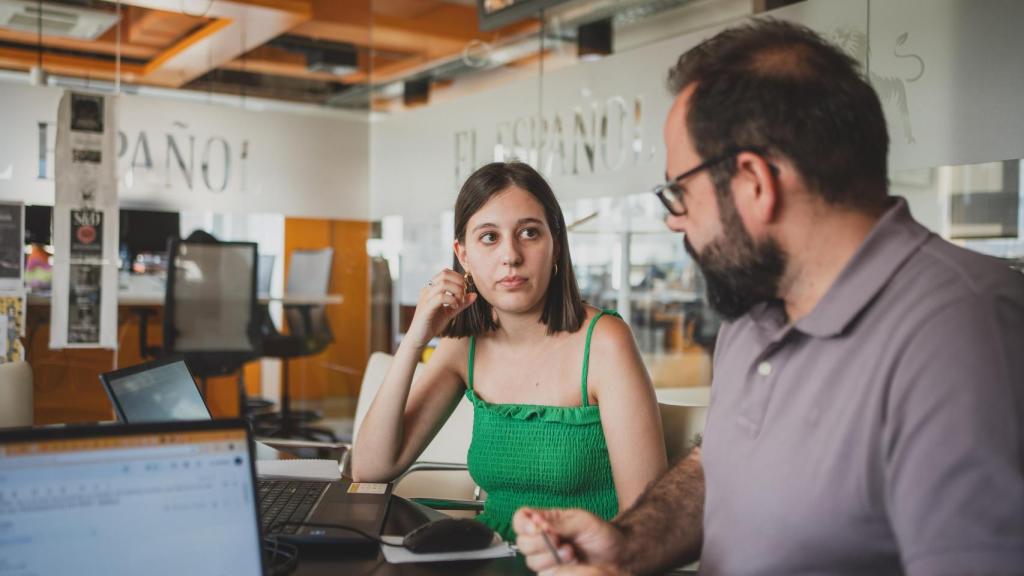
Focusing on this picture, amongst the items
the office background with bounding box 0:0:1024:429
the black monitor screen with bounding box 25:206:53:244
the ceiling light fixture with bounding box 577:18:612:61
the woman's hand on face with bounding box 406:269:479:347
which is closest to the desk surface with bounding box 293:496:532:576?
the woman's hand on face with bounding box 406:269:479:347

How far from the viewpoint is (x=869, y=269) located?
959 mm

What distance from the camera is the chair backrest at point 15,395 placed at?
2.08 meters

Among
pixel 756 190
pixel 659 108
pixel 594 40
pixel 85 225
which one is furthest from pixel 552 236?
pixel 85 225

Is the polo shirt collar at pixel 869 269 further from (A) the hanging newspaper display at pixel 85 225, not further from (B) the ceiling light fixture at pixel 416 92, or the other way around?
(B) the ceiling light fixture at pixel 416 92

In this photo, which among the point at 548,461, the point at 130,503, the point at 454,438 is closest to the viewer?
the point at 130,503

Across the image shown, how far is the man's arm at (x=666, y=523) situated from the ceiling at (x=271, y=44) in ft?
10.9

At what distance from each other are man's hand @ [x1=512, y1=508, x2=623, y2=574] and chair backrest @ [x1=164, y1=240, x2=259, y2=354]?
4260 mm

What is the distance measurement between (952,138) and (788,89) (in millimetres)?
1945

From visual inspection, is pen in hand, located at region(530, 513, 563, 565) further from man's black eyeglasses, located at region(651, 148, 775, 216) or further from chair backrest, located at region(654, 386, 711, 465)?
chair backrest, located at region(654, 386, 711, 465)

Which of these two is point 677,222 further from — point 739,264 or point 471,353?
point 471,353

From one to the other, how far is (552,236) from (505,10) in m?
2.32

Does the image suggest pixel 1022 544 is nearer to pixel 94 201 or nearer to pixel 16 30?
pixel 94 201

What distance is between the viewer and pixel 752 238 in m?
1.03

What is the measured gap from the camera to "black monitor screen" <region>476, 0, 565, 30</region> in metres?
3.69
